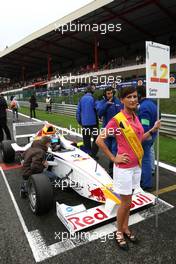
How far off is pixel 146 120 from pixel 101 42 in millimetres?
31395

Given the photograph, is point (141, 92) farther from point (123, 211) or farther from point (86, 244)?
point (86, 244)

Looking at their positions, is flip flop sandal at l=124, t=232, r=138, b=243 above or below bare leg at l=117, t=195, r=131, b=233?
below

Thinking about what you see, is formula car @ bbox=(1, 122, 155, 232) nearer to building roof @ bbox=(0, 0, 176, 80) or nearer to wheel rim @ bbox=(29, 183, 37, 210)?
wheel rim @ bbox=(29, 183, 37, 210)

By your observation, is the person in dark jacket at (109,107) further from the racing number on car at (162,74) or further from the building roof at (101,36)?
the building roof at (101,36)

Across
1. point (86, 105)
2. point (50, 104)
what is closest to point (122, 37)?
point (50, 104)

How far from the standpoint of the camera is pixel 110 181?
3.82 meters

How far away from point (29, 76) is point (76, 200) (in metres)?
59.8

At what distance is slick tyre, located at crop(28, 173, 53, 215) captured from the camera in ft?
11.6

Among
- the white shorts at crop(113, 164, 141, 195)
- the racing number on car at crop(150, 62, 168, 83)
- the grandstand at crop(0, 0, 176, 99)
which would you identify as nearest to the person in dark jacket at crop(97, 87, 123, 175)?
the racing number on car at crop(150, 62, 168, 83)

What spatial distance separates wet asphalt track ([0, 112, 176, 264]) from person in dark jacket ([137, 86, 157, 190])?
46 cm

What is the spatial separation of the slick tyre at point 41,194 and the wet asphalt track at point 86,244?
11cm

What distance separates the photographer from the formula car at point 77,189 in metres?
3.27

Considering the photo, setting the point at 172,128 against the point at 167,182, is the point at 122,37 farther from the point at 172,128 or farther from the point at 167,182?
the point at 167,182

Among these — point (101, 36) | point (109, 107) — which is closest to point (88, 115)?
point (109, 107)
